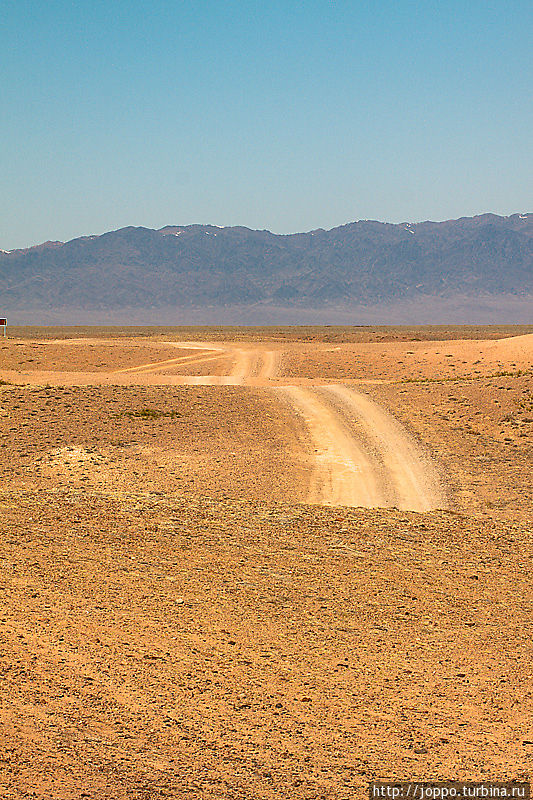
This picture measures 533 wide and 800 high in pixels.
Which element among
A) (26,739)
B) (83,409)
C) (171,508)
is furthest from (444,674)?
(83,409)

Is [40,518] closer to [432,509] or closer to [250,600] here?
[250,600]

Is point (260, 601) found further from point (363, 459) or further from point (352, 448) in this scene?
point (352, 448)

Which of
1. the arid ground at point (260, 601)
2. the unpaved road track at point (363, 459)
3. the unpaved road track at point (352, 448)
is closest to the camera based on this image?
the arid ground at point (260, 601)

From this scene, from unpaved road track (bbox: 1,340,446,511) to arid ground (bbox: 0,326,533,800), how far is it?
0.27ft

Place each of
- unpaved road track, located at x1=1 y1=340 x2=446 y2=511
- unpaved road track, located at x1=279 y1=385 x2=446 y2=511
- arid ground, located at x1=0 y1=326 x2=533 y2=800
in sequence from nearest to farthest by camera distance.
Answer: arid ground, located at x1=0 y1=326 x2=533 y2=800
unpaved road track, located at x1=279 y1=385 x2=446 y2=511
unpaved road track, located at x1=1 y1=340 x2=446 y2=511

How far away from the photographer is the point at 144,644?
8.45m

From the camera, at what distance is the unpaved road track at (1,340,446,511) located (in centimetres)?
1490

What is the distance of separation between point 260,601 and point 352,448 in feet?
28.7

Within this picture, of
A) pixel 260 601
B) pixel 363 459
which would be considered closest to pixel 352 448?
pixel 363 459

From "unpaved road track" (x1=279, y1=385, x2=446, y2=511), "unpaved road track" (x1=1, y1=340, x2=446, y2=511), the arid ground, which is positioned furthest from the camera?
"unpaved road track" (x1=1, y1=340, x2=446, y2=511)

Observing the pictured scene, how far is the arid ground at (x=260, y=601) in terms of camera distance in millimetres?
6719

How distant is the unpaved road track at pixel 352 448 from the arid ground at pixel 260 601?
3.3 inches

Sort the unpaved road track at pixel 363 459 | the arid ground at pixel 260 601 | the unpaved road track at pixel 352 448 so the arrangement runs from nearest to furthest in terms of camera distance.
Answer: the arid ground at pixel 260 601, the unpaved road track at pixel 363 459, the unpaved road track at pixel 352 448

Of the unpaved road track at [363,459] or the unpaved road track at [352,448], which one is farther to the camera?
the unpaved road track at [352,448]
